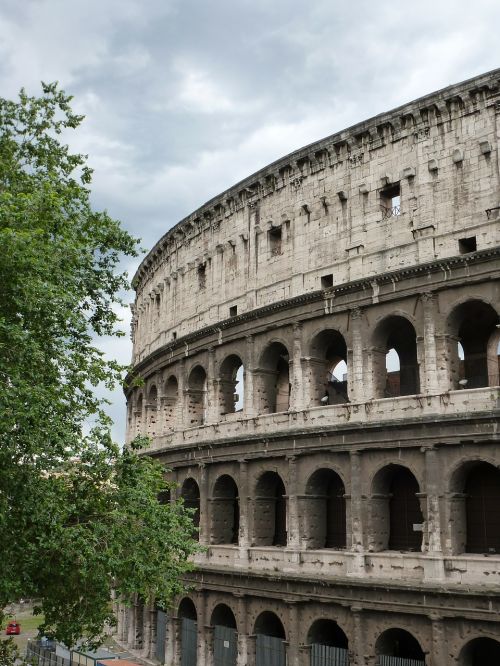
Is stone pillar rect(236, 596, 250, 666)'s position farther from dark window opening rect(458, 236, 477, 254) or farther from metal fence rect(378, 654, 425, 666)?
dark window opening rect(458, 236, 477, 254)

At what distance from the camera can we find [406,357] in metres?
24.4

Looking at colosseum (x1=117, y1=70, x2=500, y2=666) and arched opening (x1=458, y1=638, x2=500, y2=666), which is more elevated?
colosseum (x1=117, y1=70, x2=500, y2=666)

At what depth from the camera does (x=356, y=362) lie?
903 inches

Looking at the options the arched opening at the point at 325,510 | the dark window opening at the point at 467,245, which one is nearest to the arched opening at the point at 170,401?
the arched opening at the point at 325,510

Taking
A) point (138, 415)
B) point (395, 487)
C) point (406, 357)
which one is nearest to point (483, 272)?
point (406, 357)

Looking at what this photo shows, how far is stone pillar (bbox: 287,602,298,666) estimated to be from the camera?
2277cm

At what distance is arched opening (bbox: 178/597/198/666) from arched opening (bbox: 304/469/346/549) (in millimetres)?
6580

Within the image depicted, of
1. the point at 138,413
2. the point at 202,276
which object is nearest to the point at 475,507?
the point at 202,276

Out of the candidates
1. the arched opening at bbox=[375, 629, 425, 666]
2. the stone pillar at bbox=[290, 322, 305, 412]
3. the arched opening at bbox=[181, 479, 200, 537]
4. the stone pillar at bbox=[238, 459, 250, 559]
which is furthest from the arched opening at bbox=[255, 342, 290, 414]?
the arched opening at bbox=[375, 629, 425, 666]

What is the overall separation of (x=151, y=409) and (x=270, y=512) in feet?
34.1

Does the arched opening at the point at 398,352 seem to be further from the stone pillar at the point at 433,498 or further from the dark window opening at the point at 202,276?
the dark window opening at the point at 202,276

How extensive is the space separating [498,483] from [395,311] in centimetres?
550

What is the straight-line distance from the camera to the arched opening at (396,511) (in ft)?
71.7

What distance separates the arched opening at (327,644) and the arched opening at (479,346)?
8220mm
